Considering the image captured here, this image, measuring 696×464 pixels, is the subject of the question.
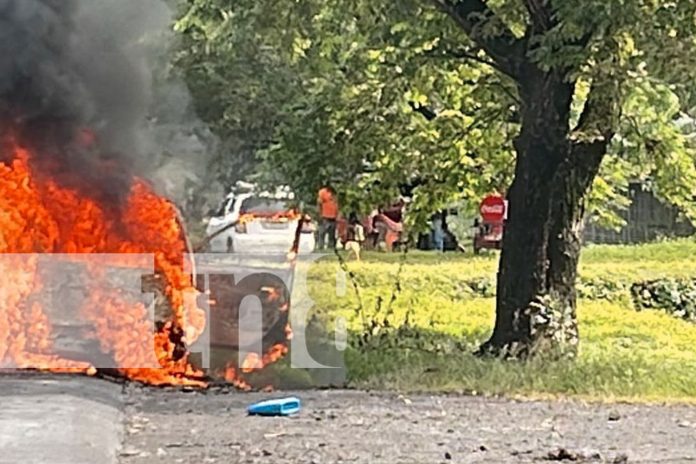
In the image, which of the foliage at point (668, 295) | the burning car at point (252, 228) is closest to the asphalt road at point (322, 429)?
the burning car at point (252, 228)

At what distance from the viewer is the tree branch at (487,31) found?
12.7 metres

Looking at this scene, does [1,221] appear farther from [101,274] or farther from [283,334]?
[283,334]

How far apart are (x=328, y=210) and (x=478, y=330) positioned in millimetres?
2790

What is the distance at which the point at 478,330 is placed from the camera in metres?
16.4

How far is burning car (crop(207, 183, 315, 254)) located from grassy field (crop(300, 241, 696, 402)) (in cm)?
93

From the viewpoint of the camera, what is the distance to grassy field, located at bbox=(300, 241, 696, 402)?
11.9 meters

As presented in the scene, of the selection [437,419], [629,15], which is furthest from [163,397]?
[629,15]

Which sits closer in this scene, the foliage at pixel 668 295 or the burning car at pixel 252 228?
the burning car at pixel 252 228

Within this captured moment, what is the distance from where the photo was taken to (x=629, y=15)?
10.7 m

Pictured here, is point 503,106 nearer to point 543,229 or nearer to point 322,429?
point 543,229

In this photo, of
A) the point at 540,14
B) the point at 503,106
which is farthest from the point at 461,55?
the point at 540,14

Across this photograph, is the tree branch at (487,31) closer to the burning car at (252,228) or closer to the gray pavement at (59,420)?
the burning car at (252,228)

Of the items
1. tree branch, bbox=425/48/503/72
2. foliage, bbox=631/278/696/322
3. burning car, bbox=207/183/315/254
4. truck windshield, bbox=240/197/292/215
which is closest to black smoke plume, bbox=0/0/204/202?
truck windshield, bbox=240/197/292/215

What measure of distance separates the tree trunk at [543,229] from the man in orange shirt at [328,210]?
202 cm
